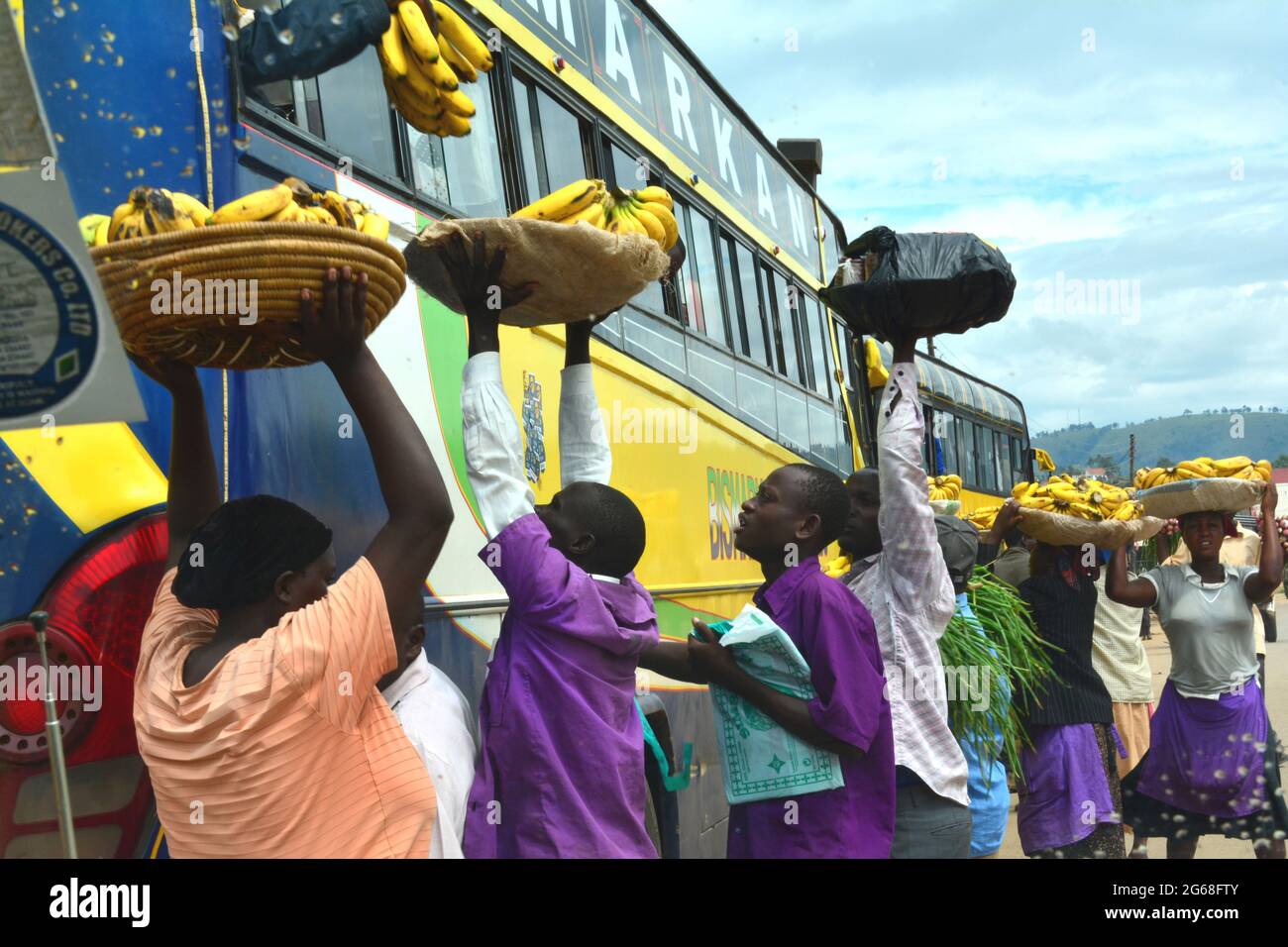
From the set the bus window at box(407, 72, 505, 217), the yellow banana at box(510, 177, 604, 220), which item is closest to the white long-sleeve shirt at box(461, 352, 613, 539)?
the yellow banana at box(510, 177, 604, 220)

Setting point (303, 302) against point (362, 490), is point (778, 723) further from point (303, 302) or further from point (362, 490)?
point (303, 302)

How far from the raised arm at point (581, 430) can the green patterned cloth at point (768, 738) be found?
54cm

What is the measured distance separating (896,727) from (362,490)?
159 cm

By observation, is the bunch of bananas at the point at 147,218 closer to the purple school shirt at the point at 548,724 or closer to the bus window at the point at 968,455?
the purple school shirt at the point at 548,724

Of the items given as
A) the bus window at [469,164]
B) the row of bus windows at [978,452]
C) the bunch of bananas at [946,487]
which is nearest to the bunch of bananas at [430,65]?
the bus window at [469,164]

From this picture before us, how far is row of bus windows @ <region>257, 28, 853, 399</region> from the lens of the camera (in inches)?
128

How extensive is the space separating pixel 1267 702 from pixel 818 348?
745 centimetres

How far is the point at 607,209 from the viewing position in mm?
2852

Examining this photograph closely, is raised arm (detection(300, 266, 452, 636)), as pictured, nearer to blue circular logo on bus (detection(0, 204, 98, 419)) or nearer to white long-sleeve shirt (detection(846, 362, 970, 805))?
blue circular logo on bus (detection(0, 204, 98, 419))

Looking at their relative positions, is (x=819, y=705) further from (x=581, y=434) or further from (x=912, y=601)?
(x=581, y=434)

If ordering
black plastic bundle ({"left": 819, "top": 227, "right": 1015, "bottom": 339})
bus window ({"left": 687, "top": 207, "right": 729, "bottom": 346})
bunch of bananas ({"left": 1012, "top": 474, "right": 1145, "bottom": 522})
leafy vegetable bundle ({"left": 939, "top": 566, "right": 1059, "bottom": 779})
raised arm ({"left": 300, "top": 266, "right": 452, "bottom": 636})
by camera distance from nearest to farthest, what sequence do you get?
raised arm ({"left": 300, "top": 266, "right": 452, "bottom": 636}) < black plastic bundle ({"left": 819, "top": 227, "right": 1015, "bottom": 339}) < leafy vegetable bundle ({"left": 939, "top": 566, "right": 1059, "bottom": 779}) < bunch of bananas ({"left": 1012, "top": 474, "right": 1145, "bottom": 522}) < bus window ({"left": 687, "top": 207, "right": 729, "bottom": 346})

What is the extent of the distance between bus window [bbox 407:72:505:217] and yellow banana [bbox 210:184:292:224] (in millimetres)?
1479

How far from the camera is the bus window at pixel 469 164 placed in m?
3.62
